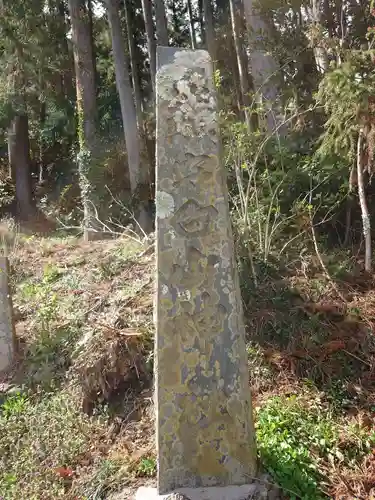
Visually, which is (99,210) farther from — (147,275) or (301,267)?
(301,267)

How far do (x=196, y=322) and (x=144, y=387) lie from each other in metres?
2.02

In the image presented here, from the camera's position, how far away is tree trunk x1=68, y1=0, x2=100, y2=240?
11406 mm

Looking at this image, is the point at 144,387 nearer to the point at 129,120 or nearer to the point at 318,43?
the point at 318,43

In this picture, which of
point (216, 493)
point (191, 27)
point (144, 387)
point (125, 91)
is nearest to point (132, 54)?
point (191, 27)

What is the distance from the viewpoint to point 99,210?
39.9 ft

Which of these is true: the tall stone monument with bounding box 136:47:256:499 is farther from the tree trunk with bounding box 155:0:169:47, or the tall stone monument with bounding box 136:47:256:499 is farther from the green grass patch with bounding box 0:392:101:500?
the tree trunk with bounding box 155:0:169:47

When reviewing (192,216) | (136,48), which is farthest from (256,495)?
(136,48)

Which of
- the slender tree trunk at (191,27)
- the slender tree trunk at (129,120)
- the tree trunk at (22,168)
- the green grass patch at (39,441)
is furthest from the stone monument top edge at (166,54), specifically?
the slender tree trunk at (191,27)

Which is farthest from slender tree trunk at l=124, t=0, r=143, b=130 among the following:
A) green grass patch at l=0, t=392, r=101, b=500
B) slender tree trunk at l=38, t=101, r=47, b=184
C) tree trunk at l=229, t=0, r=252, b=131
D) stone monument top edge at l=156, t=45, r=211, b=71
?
stone monument top edge at l=156, t=45, r=211, b=71

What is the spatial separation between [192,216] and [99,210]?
9386 millimetres

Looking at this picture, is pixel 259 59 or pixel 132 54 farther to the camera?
pixel 132 54

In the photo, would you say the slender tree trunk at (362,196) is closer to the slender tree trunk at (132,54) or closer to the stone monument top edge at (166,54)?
the stone monument top edge at (166,54)

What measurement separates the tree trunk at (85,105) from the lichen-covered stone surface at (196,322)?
Result: 8243mm

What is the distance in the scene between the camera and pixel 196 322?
10.1 ft
